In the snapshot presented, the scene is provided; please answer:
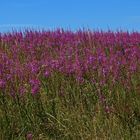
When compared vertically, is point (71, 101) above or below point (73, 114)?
above

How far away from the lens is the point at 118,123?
5.29 metres

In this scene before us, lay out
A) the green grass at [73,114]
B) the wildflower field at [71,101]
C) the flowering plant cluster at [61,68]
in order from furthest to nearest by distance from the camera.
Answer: the flowering plant cluster at [61,68] < the wildflower field at [71,101] < the green grass at [73,114]

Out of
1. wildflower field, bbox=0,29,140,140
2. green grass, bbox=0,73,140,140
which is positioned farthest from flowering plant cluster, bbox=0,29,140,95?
green grass, bbox=0,73,140,140

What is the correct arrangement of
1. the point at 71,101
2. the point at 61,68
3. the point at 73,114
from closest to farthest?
the point at 73,114
the point at 71,101
the point at 61,68

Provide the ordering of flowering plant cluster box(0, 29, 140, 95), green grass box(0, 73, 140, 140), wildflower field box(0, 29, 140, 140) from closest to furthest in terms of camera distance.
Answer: green grass box(0, 73, 140, 140) < wildflower field box(0, 29, 140, 140) < flowering plant cluster box(0, 29, 140, 95)

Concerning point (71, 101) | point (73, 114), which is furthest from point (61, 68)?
point (73, 114)

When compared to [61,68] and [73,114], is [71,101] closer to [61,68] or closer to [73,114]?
[73,114]

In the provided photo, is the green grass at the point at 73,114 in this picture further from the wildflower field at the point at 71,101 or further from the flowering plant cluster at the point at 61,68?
the flowering plant cluster at the point at 61,68

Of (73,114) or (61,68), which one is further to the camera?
(61,68)

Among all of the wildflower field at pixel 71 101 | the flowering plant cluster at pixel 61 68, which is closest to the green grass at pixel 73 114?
the wildflower field at pixel 71 101

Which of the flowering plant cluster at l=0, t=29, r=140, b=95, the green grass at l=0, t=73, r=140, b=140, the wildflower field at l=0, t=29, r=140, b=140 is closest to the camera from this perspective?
the green grass at l=0, t=73, r=140, b=140

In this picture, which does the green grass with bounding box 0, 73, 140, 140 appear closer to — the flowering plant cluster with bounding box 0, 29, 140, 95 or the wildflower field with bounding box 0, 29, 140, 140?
the wildflower field with bounding box 0, 29, 140, 140

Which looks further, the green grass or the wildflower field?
the wildflower field

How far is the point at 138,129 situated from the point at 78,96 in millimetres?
1089
